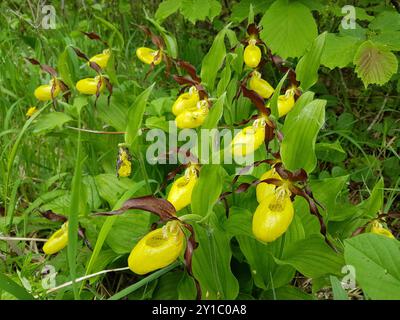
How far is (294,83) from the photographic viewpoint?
62.7 inches

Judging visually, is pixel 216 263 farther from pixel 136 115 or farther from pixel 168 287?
pixel 136 115

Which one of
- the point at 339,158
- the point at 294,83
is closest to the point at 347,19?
the point at 294,83

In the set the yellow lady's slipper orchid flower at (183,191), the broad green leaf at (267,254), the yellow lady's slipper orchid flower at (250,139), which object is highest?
the yellow lady's slipper orchid flower at (250,139)

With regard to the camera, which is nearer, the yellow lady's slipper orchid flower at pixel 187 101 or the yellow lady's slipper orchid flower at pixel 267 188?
the yellow lady's slipper orchid flower at pixel 267 188

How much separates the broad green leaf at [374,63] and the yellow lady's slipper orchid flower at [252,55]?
1.31 feet

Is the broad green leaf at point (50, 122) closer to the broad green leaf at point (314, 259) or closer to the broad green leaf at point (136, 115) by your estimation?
the broad green leaf at point (136, 115)

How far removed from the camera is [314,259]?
3.80 ft

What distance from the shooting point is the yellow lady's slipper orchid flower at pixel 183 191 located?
120 cm

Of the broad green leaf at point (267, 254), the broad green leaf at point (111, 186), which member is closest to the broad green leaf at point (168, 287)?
the broad green leaf at point (267, 254)

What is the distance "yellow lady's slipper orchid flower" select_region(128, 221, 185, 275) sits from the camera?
3.42ft
